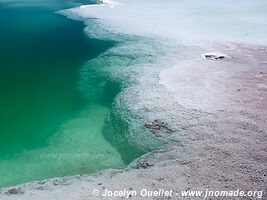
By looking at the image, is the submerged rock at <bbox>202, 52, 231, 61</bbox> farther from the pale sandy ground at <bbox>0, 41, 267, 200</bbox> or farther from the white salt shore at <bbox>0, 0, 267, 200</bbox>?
the pale sandy ground at <bbox>0, 41, 267, 200</bbox>

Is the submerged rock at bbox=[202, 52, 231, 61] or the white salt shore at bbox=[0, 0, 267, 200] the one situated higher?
the submerged rock at bbox=[202, 52, 231, 61]

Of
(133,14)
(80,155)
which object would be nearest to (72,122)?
(80,155)

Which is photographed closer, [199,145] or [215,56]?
[199,145]

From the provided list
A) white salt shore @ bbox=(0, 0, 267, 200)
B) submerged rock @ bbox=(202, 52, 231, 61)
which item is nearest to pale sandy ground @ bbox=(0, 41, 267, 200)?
white salt shore @ bbox=(0, 0, 267, 200)

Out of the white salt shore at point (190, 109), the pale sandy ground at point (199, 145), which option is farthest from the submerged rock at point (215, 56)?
the pale sandy ground at point (199, 145)

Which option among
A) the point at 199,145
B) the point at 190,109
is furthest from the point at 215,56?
the point at 199,145

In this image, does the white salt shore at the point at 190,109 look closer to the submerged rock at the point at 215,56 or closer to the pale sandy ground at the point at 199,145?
the pale sandy ground at the point at 199,145

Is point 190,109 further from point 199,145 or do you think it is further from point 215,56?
point 215,56
